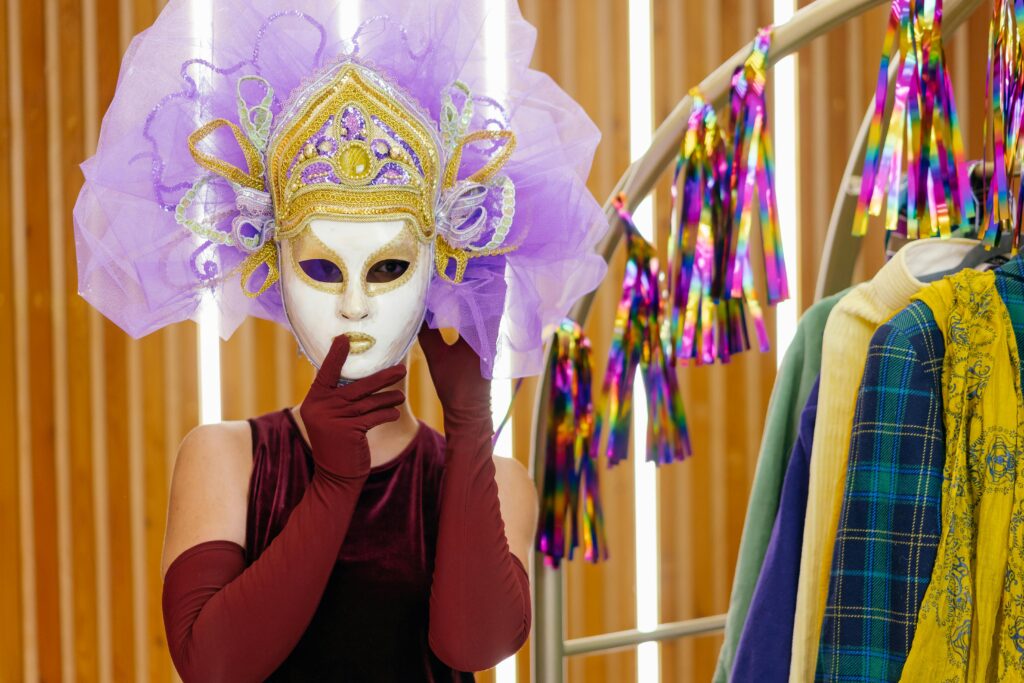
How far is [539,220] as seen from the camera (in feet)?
3.19

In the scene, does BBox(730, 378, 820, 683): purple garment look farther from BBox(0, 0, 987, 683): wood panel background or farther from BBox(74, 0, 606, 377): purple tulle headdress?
BBox(0, 0, 987, 683): wood panel background

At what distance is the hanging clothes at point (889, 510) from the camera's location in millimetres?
1053

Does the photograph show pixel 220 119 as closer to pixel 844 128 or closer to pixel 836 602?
pixel 836 602

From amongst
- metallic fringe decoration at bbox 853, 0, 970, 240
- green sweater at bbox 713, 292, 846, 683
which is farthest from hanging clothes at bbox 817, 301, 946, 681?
green sweater at bbox 713, 292, 846, 683

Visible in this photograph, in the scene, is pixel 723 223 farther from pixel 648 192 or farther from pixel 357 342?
pixel 357 342

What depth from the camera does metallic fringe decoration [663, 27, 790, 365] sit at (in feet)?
4.00

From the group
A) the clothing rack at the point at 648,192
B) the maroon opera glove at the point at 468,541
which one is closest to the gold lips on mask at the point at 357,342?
the maroon opera glove at the point at 468,541

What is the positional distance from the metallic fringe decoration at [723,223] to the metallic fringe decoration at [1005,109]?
248 millimetres

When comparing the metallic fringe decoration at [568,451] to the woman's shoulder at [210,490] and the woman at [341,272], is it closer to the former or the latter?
the woman at [341,272]

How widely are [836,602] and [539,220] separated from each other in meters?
0.51

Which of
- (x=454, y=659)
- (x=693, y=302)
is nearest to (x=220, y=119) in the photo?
(x=454, y=659)

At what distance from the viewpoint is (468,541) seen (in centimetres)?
94

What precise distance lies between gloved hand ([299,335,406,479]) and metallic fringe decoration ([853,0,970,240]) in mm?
496

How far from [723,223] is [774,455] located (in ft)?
1.11
